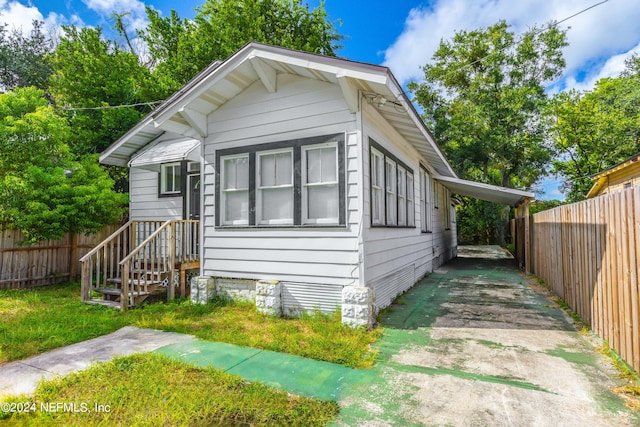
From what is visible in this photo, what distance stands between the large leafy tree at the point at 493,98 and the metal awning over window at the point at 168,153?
16.1m

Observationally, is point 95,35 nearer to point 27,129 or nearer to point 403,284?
point 27,129

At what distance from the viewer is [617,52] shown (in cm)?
2195

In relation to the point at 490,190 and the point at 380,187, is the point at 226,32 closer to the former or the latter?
the point at 490,190

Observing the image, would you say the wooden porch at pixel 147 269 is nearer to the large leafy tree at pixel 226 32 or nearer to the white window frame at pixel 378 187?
the white window frame at pixel 378 187

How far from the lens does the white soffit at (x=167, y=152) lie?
279 inches

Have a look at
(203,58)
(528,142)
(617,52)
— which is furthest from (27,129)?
(617,52)

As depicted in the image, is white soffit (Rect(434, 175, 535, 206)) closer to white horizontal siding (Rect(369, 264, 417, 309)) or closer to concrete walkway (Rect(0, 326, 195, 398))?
white horizontal siding (Rect(369, 264, 417, 309))

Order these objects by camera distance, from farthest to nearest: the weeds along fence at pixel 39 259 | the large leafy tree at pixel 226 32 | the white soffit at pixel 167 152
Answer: the large leafy tree at pixel 226 32 → the weeds along fence at pixel 39 259 → the white soffit at pixel 167 152

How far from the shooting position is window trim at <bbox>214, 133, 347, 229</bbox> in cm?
490

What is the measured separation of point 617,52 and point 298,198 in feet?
95.1

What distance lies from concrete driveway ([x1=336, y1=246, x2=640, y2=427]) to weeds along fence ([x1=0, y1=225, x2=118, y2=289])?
8743 millimetres

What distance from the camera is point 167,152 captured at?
7.47 m

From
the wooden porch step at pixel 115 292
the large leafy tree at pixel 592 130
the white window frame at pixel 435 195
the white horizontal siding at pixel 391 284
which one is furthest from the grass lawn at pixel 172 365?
the large leafy tree at pixel 592 130

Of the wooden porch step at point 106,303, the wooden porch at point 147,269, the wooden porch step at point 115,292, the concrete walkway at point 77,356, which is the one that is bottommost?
the concrete walkway at point 77,356
